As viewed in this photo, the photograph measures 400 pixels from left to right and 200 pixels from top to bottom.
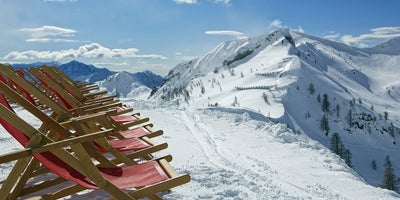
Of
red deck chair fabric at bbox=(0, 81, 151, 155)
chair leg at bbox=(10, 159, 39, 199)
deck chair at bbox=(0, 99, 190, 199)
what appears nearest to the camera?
deck chair at bbox=(0, 99, 190, 199)

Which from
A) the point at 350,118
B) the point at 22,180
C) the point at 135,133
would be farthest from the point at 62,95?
the point at 350,118

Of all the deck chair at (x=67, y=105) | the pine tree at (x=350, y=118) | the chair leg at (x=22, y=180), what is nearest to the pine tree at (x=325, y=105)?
the pine tree at (x=350, y=118)

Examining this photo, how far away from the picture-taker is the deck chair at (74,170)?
2.25 meters

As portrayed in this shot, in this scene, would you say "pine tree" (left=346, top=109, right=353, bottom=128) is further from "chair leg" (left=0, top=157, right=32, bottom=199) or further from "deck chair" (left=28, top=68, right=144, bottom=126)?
"chair leg" (left=0, top=157, right=32, bottom=199)

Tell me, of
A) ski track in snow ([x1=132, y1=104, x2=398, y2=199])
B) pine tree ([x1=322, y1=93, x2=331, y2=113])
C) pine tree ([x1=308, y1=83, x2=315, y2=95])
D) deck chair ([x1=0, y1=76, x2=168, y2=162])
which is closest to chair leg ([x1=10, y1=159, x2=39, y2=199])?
deck chair ([x1=0, y1=76, x2=168, y2=162])

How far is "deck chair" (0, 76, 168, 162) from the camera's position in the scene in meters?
2.65

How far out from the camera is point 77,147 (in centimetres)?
251

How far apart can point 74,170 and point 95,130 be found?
4.85 ft

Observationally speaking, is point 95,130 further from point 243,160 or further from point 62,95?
point 243,160

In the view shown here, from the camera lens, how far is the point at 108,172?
3400 mm

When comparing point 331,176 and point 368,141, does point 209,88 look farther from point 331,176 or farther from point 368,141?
point 331,176

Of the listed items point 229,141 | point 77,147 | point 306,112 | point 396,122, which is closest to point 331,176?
point 229,141

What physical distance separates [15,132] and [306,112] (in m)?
116

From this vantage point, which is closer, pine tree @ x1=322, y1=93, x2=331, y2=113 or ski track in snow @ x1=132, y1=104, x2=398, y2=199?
ski track in snow @ x1=132, y1=104, x2=398, y2=199
